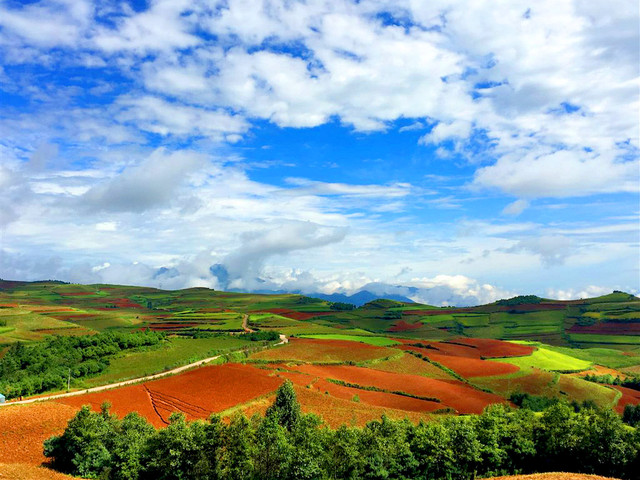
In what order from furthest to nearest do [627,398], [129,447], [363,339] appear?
[363,339] < [627,398] < [129,447]

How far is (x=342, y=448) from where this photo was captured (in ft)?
131

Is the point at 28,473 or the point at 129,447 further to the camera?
the point at 129,447

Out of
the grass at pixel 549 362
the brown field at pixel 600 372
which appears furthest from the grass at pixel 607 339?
the brown field at pixel 600 372

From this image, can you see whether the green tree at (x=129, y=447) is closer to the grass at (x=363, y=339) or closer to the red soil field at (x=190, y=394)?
the red soil field at (x=190, y=394)

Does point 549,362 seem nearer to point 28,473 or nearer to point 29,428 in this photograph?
point 29,428

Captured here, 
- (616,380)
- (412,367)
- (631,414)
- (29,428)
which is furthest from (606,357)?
(29,428)

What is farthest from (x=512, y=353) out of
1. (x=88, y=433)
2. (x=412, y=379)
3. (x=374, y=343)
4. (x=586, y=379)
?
(x=88, y=433)

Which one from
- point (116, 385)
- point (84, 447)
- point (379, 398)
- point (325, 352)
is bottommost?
point (116, 385)

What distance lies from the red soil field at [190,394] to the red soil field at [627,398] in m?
74.2

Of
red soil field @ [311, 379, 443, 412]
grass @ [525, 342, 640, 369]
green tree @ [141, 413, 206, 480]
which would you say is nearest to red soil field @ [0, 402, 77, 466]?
green tree @ [141, 413, 206, 480]

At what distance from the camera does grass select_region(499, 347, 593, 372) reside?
122 m

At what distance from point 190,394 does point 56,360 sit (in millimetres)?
47103

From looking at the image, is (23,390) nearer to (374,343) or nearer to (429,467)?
(429,467)

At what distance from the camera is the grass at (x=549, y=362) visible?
122m
